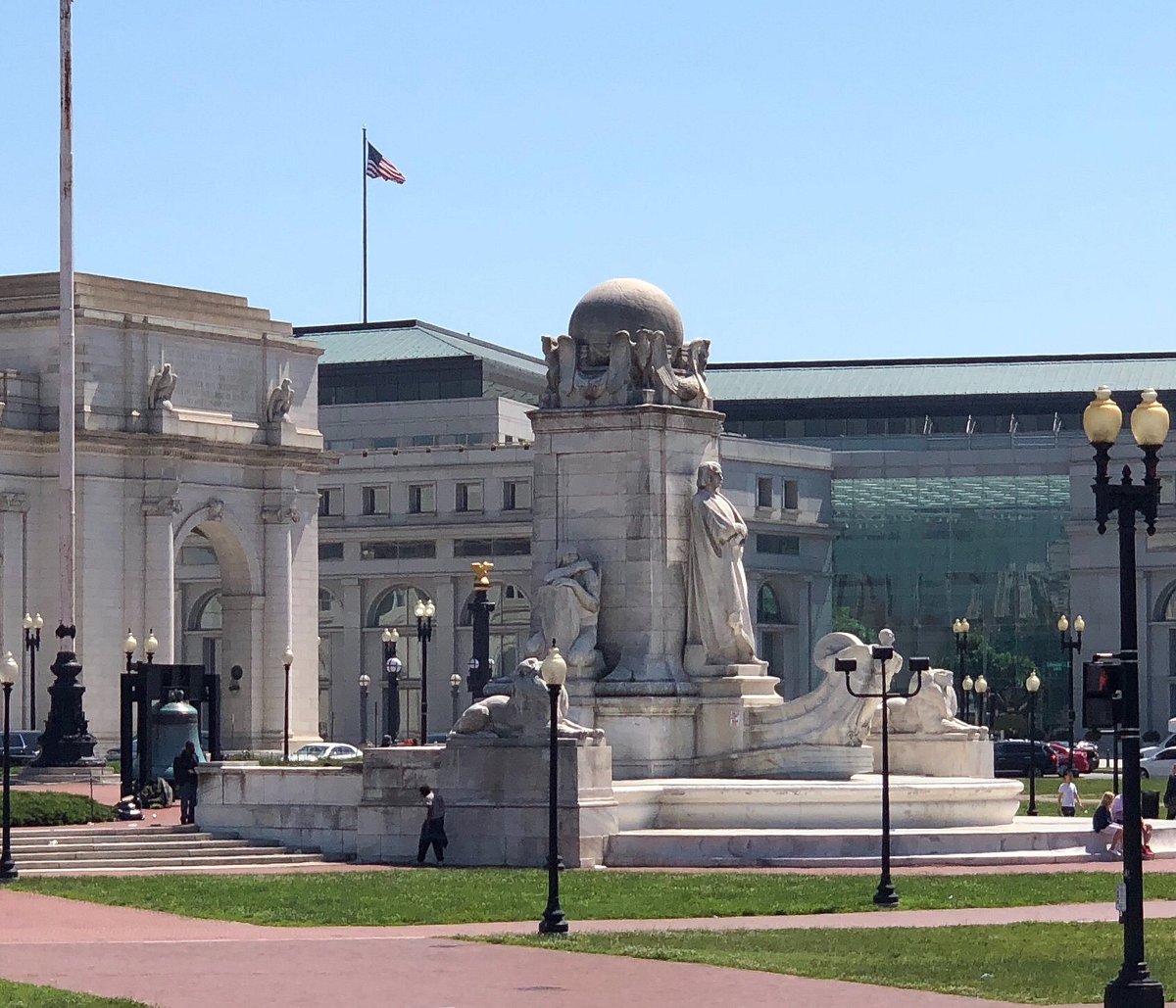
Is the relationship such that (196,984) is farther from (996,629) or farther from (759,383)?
(759,383)

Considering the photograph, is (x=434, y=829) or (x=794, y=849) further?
(x=434, y=829)

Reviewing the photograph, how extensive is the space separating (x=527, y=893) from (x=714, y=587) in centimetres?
1192

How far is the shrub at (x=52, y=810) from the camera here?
177 ft

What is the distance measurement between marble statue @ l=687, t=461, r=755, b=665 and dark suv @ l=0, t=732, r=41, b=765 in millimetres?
35533

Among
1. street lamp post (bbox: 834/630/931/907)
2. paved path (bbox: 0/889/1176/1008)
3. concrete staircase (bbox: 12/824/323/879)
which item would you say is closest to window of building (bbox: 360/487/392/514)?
street lamp post (bbox: 834/630/931/907)

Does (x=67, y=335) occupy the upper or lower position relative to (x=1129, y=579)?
upper

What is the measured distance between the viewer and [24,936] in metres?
36.5

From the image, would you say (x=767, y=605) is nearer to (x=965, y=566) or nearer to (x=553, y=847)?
(x=965, y=566)

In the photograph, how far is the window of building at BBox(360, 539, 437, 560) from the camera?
137375mm

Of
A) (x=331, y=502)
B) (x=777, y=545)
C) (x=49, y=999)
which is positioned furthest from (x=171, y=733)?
(x=777, y=545)

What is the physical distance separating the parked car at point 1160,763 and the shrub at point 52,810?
143 ft

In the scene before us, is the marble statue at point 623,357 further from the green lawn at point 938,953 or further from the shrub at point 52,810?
the green lawn at point 938,953

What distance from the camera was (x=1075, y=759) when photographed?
9481 centimetres

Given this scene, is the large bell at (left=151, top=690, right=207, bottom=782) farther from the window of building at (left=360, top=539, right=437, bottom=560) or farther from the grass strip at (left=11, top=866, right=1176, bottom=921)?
the window of building at (left=360, top=539, right=437, bottom=560)
